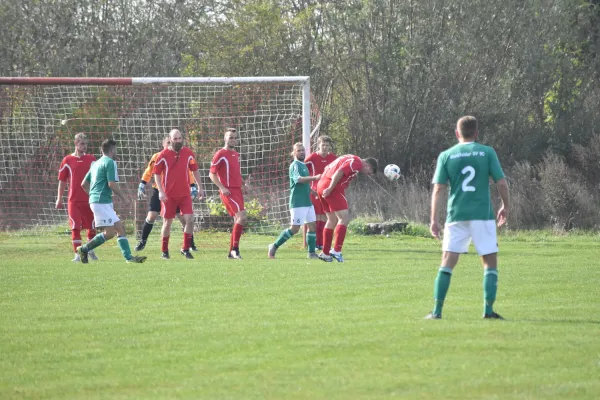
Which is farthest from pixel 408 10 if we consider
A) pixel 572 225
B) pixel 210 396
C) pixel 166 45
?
pixel 210 396

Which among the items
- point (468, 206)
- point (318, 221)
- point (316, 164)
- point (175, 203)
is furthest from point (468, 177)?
point (318, 221)

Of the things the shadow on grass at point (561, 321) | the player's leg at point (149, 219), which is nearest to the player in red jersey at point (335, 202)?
the player's leg at point (149, 219)

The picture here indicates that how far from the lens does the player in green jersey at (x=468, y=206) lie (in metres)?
8.50

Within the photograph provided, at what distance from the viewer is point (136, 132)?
21.8 m

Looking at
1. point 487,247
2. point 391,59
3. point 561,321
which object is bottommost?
point 561,321

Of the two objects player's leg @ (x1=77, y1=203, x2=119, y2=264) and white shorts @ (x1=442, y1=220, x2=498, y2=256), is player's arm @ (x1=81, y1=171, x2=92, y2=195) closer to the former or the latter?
player's leg @ (x1=77, y1=203, x2=119, y2=264)

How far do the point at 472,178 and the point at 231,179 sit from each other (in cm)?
800

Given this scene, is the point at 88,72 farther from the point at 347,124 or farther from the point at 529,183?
the point at 529,183

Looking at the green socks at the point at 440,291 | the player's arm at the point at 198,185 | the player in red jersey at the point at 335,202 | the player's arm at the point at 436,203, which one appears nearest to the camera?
the green socks at the point at 440,291

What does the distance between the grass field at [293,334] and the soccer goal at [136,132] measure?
24.1 feet

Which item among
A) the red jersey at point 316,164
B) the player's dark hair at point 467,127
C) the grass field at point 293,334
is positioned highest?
the player's dark hair at point 467,127

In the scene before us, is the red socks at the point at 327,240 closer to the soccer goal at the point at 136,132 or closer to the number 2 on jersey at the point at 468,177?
the soccer goal at the point at 136,132

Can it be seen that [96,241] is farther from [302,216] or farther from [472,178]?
[472,178]

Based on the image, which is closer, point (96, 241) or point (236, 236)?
point (96, 241)
